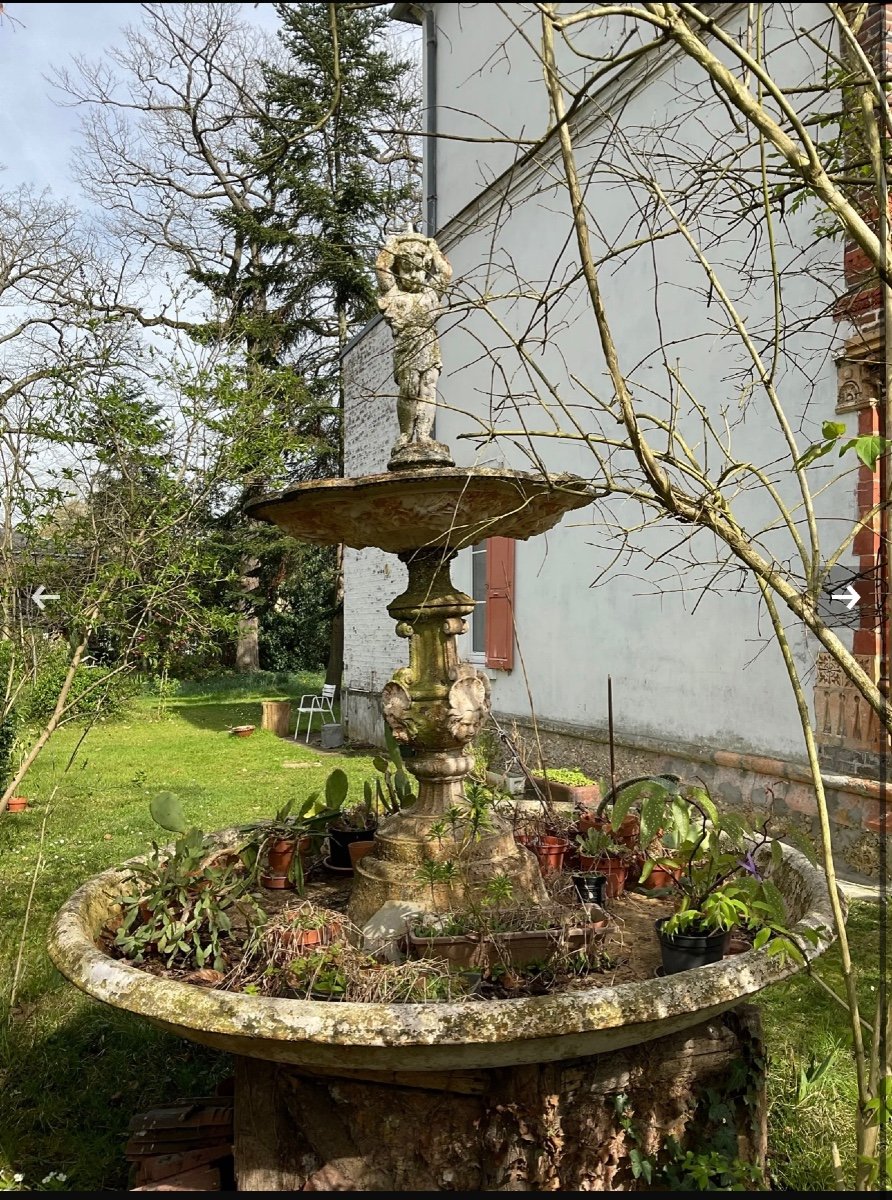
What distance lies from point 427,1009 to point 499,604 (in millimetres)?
6834

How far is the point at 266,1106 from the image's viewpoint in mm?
2395

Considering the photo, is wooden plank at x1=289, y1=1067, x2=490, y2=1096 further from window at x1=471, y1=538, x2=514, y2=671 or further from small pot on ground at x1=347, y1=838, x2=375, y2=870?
window at x1=471, y1=538, x2=514, y2=671

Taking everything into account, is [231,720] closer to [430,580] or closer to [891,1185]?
[430,580]

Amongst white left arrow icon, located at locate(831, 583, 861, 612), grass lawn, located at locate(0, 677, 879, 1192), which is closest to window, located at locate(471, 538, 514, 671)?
white left arrow icon, located at locate(831, 583, 861, 612)

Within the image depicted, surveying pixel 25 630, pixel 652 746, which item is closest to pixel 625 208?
pixel 652 746

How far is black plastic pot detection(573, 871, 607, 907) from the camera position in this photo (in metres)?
3.35

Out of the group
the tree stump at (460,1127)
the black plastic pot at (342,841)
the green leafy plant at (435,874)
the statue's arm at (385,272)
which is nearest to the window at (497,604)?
the black plastic pot at (342,841)

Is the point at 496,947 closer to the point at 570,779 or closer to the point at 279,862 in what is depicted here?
the point at 279,862

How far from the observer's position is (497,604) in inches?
348

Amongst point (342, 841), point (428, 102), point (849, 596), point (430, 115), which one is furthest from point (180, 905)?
point (428, 102)

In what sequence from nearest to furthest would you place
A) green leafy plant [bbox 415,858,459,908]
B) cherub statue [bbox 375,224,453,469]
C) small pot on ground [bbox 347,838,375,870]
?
green leafy plant [bbox 415,858,459,908] → cherub statue [bbox 375,224,453,469] → small pot on ground [bbox 347,838,375,870]

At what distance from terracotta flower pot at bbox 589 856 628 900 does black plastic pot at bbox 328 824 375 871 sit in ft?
3.33

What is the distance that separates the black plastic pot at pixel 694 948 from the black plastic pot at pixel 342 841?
163 centimetres

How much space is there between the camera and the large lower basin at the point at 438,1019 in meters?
2.02
